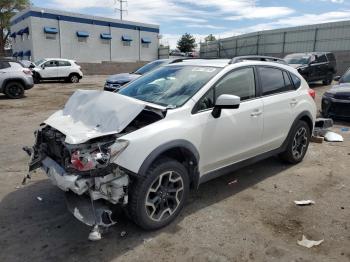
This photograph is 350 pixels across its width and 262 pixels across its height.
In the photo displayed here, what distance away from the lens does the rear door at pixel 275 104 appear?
16.0 feet

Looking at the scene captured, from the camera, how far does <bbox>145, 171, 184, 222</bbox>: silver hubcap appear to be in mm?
3572

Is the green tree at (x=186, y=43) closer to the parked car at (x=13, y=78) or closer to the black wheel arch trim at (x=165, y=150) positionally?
the parked car at (x=13, y=78)

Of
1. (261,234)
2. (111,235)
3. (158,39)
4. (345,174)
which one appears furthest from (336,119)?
(158,39)

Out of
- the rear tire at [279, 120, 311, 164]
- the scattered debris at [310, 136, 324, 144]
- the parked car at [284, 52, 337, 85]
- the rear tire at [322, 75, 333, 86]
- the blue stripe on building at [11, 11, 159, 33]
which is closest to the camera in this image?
the rear tire at [279, 120, 311, 164]

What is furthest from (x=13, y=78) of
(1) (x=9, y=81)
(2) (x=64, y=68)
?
(2) (x=64, y=68)

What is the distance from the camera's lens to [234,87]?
4465 millimetres

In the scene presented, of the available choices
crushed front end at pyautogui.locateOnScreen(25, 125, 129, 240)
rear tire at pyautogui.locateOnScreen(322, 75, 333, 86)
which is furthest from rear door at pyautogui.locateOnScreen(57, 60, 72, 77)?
crushed front end at pyautogui.locateOnScreen(25, 125, 129, 240)

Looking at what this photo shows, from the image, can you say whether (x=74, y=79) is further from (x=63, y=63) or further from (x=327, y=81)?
(x=327, y=81)

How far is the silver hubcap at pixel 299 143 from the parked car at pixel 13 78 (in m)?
12.1

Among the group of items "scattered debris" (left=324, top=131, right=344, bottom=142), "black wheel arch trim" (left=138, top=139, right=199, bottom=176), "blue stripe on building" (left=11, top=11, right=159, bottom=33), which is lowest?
"scattered debris" (left=324, top=131, right=344, bottom=142)

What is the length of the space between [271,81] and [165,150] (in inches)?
93.4

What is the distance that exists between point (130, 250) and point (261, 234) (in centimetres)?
138

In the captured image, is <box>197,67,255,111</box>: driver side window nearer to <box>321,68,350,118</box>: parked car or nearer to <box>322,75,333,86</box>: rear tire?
<box>321,68,350,118</box>: parked car

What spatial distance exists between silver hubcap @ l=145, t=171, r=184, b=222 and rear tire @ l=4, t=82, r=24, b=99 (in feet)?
41.4
